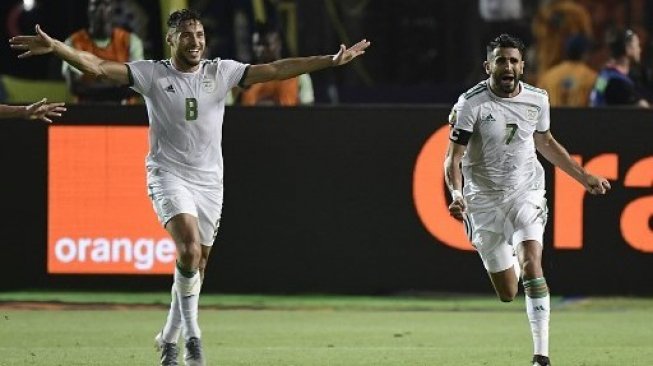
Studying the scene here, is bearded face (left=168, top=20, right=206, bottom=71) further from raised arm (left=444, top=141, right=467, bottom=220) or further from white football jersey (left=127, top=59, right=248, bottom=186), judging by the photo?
raised arm (left=444, top=141, right=467, bottom=220)

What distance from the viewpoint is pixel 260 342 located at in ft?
39.6

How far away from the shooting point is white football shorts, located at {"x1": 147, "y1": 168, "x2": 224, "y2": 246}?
10.1 metres

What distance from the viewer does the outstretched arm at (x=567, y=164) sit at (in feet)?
34.9

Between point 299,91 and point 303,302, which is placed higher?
point 299,91

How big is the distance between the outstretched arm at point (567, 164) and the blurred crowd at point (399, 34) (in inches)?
264

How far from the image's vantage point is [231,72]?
1048 cm

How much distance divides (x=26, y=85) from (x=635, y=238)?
702 cm

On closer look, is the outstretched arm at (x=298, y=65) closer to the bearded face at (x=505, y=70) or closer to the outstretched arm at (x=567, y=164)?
the bearded face at (x=505, y=70)

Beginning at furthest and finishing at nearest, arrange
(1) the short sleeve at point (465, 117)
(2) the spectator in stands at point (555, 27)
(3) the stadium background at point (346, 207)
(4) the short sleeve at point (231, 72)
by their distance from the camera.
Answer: (2) the spectator in stands at point (555, 27) → (3) the stadium background at point (346, 207) → (1) the short sleeve at point (465, 117) → (4) the short sleeve at point (231, 72)

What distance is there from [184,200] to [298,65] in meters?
1.11

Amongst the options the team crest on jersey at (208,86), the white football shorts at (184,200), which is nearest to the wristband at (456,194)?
the white football shorts at (184,200)

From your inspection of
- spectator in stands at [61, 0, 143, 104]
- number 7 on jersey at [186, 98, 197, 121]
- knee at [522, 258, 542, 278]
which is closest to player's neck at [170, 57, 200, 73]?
number 7 on jersey at [186, 98, 197, 121]

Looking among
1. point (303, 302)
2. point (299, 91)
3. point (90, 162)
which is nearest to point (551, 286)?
point (303, 302)

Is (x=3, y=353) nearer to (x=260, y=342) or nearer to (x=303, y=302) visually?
(x=260, y=342)
